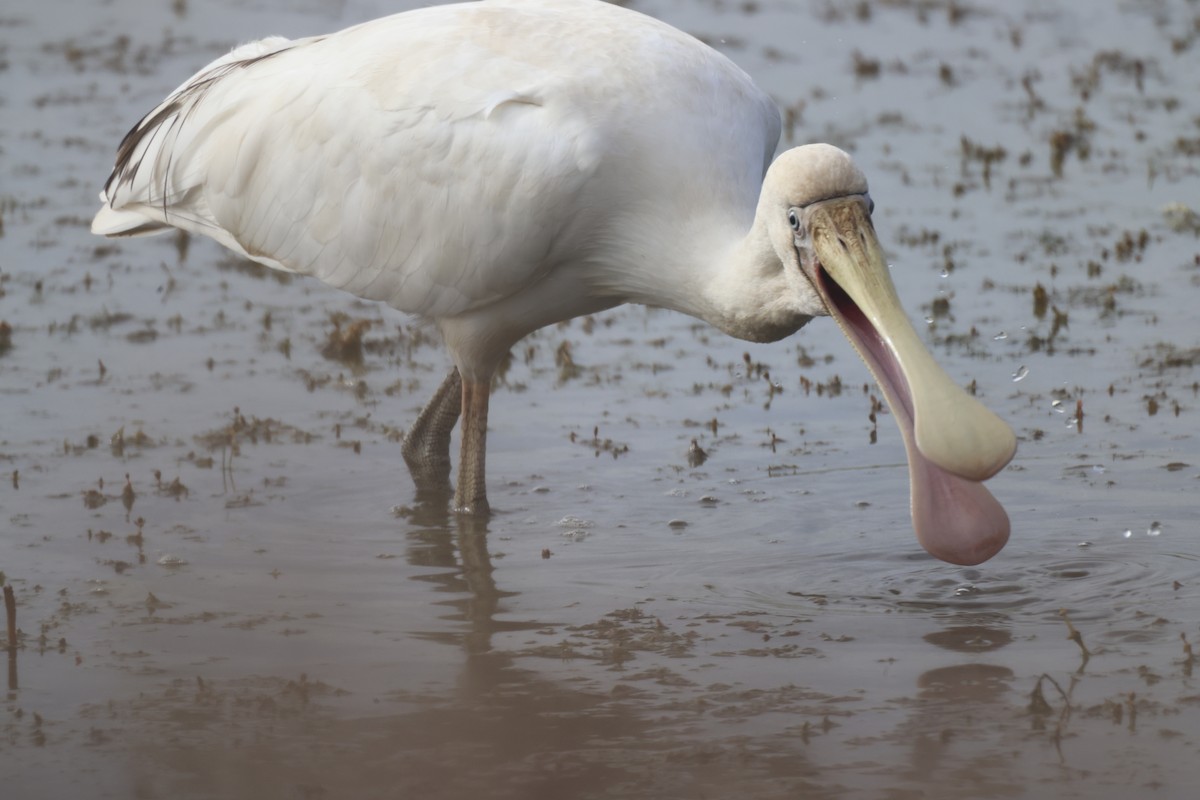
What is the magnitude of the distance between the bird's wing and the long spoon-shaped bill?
994 millimetres

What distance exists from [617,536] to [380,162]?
4.85ft

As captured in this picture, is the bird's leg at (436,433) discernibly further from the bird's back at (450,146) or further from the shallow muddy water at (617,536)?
the bird's back at (450,146)

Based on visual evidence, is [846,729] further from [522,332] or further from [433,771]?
[522,332]

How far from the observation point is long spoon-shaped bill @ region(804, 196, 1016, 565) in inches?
191

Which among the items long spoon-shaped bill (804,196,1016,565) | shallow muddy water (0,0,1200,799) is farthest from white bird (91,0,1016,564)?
shallow muddy water (0,0,1200,799)

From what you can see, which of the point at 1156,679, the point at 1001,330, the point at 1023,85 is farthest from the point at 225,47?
the point at 1156,679

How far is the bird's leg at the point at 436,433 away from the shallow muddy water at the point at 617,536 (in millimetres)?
152

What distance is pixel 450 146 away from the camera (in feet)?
20.0

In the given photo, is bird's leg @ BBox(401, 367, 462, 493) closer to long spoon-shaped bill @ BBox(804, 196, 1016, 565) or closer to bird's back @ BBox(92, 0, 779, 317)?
bird's back @ BBox(92, 0, 779, 317)

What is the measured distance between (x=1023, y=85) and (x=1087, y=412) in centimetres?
594

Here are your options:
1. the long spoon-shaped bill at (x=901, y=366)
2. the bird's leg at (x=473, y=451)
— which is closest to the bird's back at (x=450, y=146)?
the bird's leg at (x=473, y=451)

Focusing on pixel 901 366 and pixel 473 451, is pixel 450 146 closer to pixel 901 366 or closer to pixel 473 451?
pixel 473 451

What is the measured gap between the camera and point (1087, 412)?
7.33 metres

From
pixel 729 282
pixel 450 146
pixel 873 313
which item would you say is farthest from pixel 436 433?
pixel 873 313
